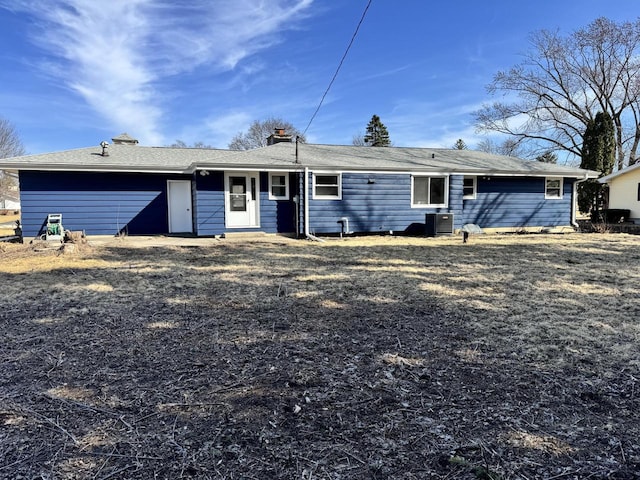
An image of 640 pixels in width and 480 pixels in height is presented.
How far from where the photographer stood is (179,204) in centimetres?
1445

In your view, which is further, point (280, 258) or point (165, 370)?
point (280, 258)

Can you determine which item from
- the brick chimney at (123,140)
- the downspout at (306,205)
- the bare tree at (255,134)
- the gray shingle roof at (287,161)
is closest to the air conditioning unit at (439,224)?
the gray shingle roof at (287,161)

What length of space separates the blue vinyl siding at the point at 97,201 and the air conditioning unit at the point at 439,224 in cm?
852

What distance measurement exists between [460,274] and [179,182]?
10795 mm

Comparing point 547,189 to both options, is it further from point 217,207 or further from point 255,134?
point 255,134

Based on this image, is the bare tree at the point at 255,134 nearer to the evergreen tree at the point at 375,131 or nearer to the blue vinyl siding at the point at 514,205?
the evergreen tree at the point at 375,131

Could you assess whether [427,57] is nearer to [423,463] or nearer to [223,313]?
[223,313]

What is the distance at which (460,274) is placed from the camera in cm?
680

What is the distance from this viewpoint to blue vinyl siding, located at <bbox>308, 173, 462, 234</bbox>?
13274 mm

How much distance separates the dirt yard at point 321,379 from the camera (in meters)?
2.00

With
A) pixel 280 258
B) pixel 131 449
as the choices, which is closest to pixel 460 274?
pixel 280 258

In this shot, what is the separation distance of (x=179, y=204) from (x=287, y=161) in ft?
14.1

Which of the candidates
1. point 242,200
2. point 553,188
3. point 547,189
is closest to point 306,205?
point 242,200

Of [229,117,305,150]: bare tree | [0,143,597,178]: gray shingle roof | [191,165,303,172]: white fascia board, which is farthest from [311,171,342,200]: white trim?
[229,117,305,150]: bare tree
